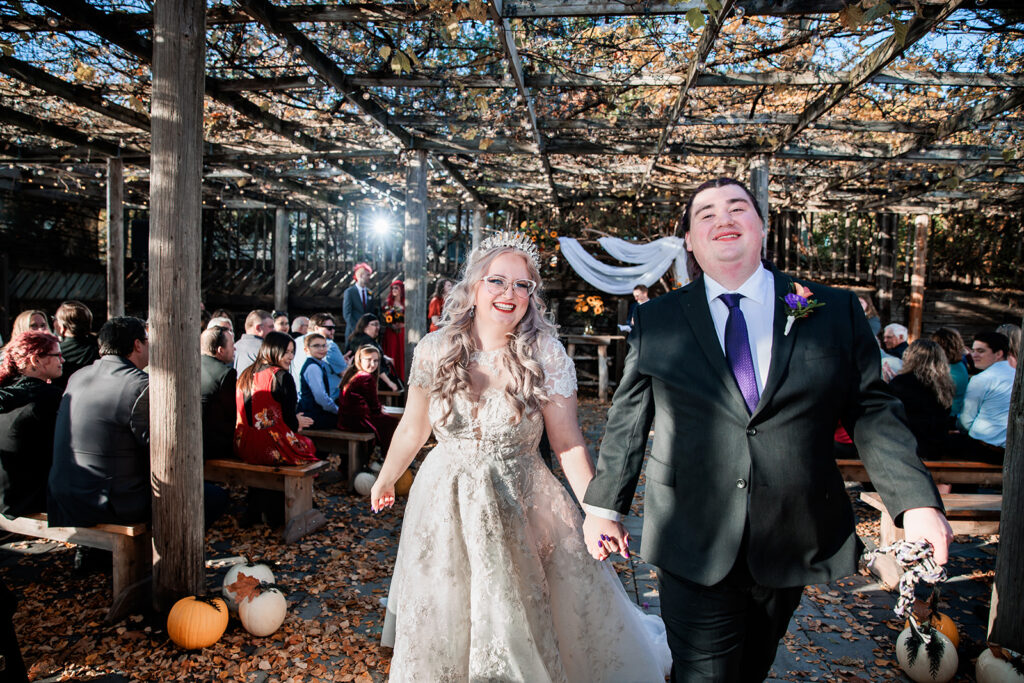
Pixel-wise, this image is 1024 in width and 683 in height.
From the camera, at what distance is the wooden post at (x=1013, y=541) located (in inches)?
106

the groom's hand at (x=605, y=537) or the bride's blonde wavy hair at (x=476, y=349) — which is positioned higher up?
the bride's blonde wavy hair at (x=476, y=349)

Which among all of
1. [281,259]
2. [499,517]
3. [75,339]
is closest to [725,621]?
[499,517]

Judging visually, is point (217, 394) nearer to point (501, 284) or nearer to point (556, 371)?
point (501, 284)

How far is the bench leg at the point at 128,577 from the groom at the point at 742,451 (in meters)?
2.68

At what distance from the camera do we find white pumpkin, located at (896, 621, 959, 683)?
2.72m

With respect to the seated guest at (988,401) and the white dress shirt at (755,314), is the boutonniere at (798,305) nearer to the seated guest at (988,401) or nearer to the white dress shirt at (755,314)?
the white dress shirt at (755,314)

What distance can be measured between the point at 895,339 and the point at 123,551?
299 inches

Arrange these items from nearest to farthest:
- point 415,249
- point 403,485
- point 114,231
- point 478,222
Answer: point 403,485 → point 415,249 → point 114,231 → point 478,222

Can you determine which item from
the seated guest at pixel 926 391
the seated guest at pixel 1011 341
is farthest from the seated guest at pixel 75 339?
the seated guest at pixel 1011 341

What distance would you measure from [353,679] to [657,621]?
1.48 meters

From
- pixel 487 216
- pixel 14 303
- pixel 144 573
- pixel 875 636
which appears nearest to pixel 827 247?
pixel 487 216

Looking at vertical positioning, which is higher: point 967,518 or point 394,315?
point 394,315

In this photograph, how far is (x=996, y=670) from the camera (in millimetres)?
2607

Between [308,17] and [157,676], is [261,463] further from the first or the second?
[308,17]
